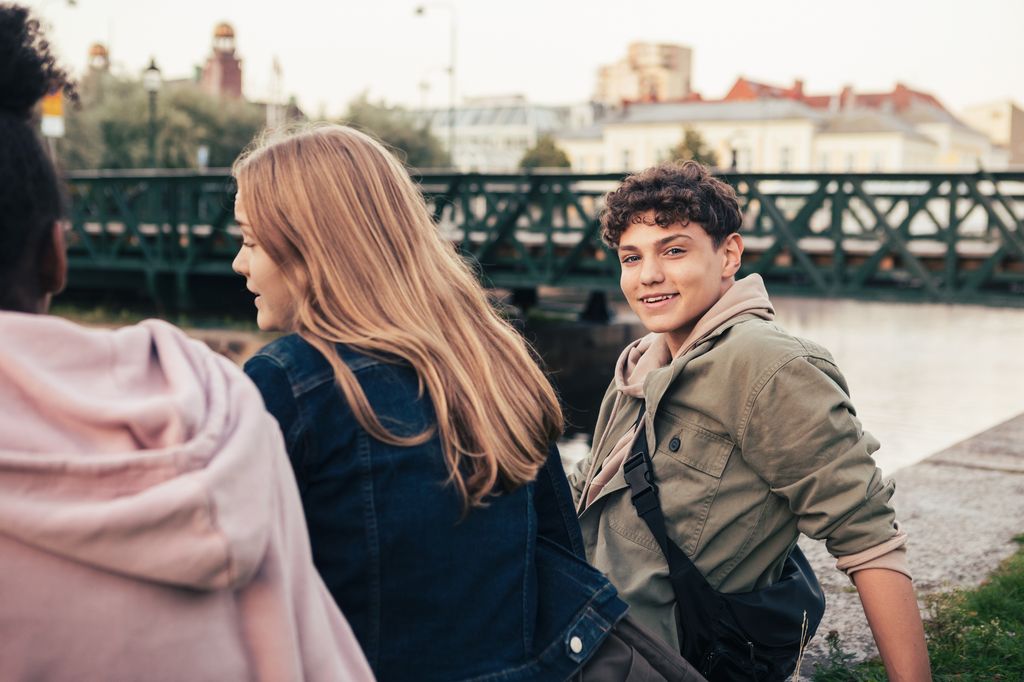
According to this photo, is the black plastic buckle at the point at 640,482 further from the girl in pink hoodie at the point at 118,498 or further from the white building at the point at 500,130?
the white building at the point at 500,130

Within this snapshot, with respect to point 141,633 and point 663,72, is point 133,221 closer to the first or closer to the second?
point 141,633

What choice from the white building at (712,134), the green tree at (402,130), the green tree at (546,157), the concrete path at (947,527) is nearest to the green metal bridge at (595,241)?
the concrete path at (947,527)

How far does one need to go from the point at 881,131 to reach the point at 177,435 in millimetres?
96943

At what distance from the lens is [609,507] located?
9.25 ft

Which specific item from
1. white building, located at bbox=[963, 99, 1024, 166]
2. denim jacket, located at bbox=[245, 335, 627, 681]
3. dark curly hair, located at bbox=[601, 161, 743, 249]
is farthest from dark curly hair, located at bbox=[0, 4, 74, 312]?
white building, located at bbox=[963, 99, 1024, 166]

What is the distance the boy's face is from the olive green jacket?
0.67 feet

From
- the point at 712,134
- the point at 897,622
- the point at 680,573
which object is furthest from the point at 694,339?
the point at 712,134

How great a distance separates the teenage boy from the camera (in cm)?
251

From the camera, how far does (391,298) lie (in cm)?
193

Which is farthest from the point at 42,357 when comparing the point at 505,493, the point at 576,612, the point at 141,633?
the point at 576,612

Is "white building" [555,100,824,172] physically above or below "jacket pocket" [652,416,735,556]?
above

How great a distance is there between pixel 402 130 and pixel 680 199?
5559 centimetres

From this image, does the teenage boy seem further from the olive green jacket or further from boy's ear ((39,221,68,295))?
boy's ear ((39,221,68,295))

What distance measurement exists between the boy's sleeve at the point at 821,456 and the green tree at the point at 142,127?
45.6 meters
